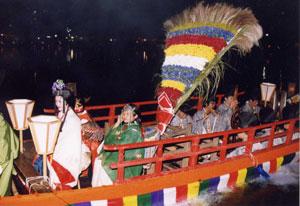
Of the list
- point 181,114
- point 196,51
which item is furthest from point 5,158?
point 181,114

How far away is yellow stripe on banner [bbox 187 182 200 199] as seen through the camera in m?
5.54

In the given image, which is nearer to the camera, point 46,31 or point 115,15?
point 115,15

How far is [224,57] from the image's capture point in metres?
5.89

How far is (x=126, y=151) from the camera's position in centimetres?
511

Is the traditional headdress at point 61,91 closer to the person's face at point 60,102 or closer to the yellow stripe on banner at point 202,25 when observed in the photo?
the person's face at point 60,102

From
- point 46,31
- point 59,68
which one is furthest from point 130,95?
point 46,31

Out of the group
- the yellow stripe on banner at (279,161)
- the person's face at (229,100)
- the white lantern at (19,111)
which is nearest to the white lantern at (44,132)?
the white lantern at (19,111)

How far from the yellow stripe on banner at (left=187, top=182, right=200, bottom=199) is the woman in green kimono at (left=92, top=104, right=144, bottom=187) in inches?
39.3

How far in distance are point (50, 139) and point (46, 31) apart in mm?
51044

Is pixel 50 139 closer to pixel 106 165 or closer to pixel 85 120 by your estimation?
pixel 106 165

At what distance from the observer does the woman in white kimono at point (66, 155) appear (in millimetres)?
4730

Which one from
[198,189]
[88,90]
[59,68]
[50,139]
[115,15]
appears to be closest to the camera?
[50,139]

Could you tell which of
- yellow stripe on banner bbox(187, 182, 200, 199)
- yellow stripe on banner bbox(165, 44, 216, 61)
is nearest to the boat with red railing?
yellow stripe on banner bbox(187, 182, 200, 199)

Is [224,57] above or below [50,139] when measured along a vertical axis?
above
